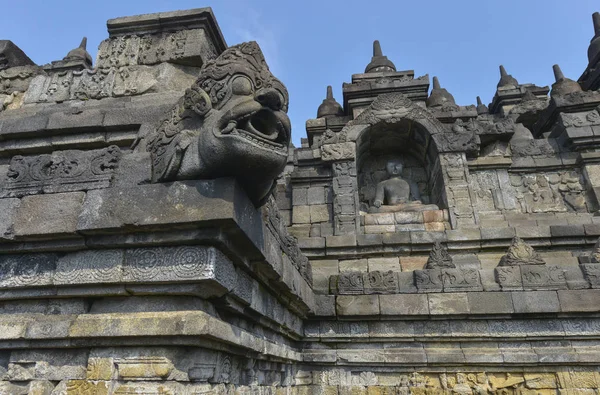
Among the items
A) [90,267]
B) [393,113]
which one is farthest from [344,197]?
[90,267]

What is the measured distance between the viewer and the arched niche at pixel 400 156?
8.80 meters

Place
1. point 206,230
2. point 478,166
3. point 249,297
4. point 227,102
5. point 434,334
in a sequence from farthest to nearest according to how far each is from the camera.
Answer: point 478,166 < point 434,334 < point 249,297 < point 227,102 < point 206,230

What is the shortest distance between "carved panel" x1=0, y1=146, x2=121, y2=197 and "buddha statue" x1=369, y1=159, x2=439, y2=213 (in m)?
6.01

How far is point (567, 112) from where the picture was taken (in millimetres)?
8758

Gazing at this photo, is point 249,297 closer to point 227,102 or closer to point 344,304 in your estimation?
point 227,102

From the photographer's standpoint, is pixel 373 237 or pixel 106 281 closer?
pixel 106 281

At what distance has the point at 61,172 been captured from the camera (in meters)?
3.25

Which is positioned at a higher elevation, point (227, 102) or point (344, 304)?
point (227, 102)

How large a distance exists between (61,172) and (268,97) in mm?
1884

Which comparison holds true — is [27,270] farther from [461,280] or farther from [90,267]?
[461,280]

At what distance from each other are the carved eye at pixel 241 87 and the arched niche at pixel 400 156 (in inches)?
233

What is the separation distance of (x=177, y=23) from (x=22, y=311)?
151 inches

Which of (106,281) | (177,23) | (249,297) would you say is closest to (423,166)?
(177,23)

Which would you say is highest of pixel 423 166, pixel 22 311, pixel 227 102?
pixel 423 166
